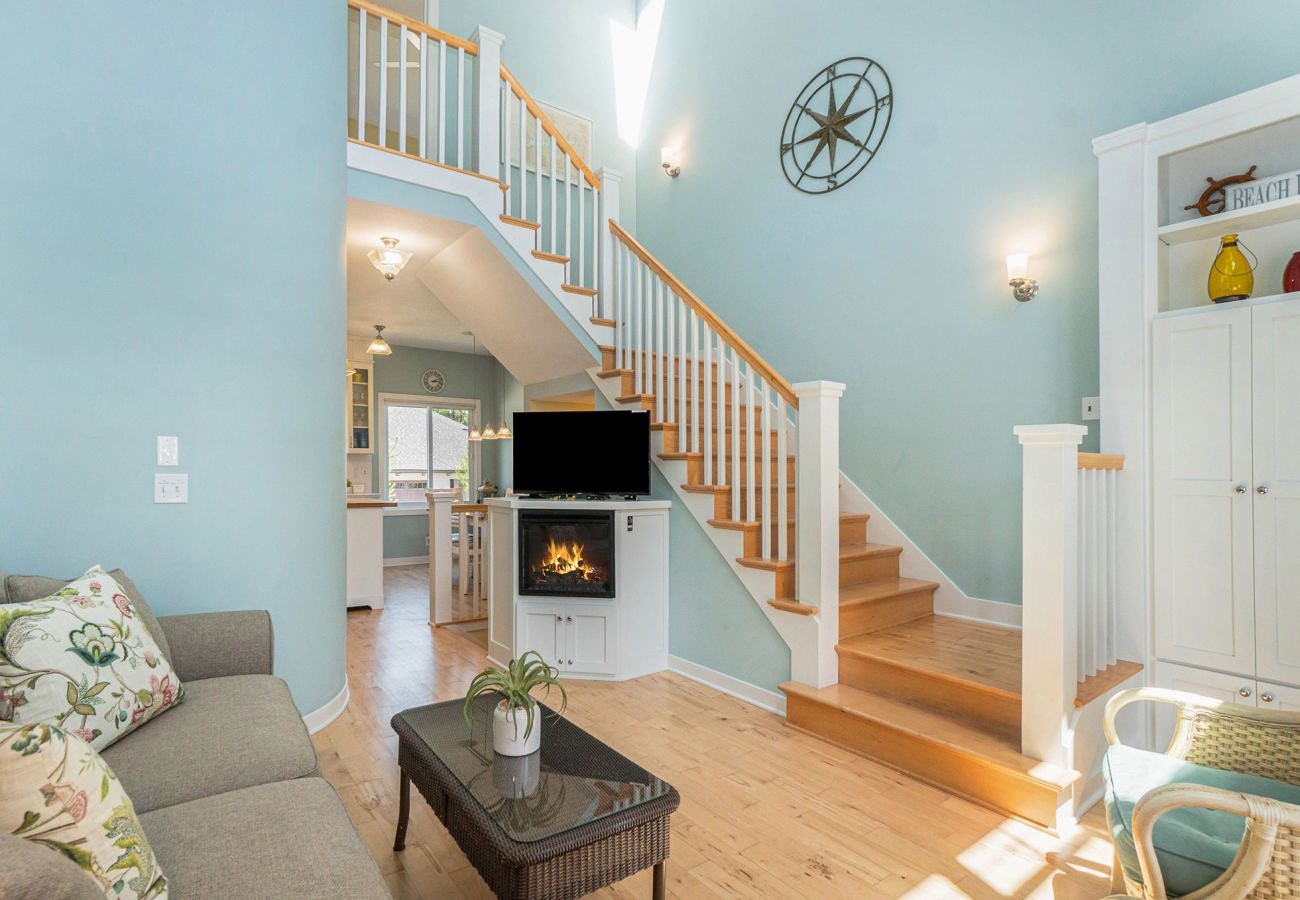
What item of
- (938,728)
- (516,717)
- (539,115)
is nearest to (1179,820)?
(938,728)

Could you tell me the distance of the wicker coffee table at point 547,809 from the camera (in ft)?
4.65

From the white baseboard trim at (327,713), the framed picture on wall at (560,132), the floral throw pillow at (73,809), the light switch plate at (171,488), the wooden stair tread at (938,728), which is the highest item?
the framed picture on wall at (560,132)

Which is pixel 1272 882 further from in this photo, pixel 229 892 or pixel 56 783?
pixel 56 783

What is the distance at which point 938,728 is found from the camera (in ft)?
8.53

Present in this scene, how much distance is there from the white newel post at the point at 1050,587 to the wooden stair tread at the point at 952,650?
0.20 meters

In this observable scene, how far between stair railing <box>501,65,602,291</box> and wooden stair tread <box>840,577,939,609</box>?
2553mm

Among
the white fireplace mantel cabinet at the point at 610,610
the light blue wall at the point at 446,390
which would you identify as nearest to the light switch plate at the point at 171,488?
the white fireplace mantel cabinet at the point at 610,610

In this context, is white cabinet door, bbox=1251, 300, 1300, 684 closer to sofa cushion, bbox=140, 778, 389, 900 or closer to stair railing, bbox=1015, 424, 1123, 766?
stair railing, bbox=1015, 424, 1123, 766

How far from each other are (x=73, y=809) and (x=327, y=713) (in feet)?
8.16

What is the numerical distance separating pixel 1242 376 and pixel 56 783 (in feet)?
11.3

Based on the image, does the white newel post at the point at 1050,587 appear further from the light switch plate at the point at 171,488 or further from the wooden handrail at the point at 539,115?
the wooden handrail at the point at 539,115

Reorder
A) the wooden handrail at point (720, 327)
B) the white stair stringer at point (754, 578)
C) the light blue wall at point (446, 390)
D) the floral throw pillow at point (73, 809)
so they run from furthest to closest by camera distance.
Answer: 1. the light blue wall at point (446, 390)
2. the wooden handrail at point (720, 327)
3. the white stair stringer at point (754, 578)
4. the floral throw pillow at point (73, 809)

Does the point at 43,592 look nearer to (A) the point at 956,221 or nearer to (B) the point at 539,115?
(B) the point at 539,115

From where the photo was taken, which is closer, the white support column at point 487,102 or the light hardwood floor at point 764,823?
the light hardwood floor at point 764,823
